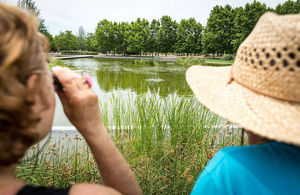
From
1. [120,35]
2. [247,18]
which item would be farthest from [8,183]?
[120,35]

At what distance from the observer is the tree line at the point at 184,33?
1147 inches

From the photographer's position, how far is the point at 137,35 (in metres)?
40.2

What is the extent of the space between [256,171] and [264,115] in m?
0.17

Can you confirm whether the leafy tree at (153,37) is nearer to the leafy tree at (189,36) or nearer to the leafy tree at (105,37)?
the leafy tree at (189,36)

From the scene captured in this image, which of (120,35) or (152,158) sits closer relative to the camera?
(152,158)

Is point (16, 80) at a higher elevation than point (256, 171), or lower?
higher

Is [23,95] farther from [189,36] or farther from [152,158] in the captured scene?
[189,36]

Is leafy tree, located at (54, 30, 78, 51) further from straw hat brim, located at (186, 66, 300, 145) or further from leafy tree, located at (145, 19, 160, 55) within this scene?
straw hat brim, located at (186, 66, 300, 145)

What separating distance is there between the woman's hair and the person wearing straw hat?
499 mm

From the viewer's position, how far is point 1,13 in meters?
0.42

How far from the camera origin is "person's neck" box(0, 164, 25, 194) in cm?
44

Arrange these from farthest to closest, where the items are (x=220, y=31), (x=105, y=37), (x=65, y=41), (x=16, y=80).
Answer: (x=65, y=41) → (x=105, y=37) → (x=220, y=31) → (x=16, y=80)

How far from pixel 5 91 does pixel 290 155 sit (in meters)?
0.70

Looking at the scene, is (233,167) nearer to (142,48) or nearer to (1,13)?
(1,13)
